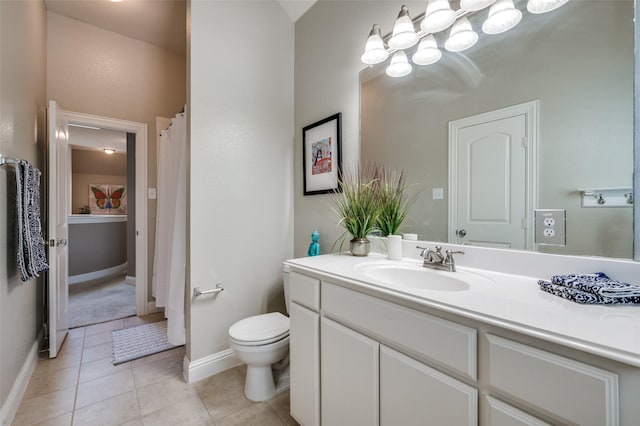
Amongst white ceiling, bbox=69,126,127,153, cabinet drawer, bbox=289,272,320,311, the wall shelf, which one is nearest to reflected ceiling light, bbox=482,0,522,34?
the wall shelf

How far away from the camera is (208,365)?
185 centimetres

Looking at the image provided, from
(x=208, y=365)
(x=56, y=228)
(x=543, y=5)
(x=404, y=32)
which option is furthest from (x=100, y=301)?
(x=543, y=5)

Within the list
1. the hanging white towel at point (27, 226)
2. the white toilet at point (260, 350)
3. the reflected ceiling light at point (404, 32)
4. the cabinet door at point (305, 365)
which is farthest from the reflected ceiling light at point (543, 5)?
the hanging white towel at point (27, 226)

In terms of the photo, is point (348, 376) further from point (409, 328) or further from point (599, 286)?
point (599, 286)

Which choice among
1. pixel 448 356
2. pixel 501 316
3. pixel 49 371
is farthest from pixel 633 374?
pixel 49 371

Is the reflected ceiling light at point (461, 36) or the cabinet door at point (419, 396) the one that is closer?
the cabinet door at point (419, 396)

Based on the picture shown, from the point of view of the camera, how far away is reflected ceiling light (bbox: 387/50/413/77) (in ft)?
5.05

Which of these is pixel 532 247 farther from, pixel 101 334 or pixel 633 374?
pixel 101 334

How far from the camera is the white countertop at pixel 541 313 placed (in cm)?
53

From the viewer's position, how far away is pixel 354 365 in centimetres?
103

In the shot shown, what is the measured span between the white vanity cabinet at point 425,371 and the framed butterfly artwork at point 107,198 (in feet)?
22.3

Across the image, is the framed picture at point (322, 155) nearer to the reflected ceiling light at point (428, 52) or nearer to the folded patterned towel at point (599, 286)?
the reflected ceiling light at point (428, 52)

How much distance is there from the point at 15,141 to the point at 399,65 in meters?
2.29

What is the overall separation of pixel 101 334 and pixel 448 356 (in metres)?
2.98
